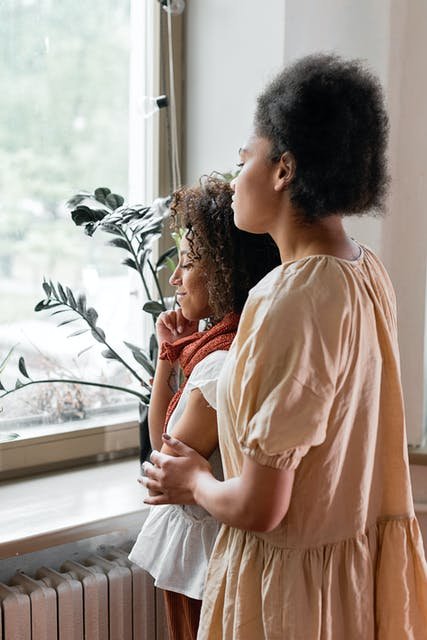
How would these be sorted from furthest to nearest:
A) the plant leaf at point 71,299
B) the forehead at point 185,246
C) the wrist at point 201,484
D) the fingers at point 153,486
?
the plant leaf at point 71,299
the forehead at point 185,246
the fingers at point 153,486
the wrist at point 201,484

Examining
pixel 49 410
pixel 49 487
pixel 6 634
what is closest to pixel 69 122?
pixel 49 410

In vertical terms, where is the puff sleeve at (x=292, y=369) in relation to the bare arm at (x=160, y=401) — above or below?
above

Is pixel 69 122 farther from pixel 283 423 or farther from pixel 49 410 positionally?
pixel 283 423

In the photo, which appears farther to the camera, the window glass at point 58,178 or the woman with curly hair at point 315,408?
the window glass at point 58,178

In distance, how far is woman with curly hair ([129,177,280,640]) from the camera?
1.36 meters

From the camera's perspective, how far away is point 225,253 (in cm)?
140

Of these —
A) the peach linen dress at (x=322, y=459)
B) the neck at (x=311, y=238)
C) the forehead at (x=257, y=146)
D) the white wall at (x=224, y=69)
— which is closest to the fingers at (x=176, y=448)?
the peach linen dress at (x=322, y=459)

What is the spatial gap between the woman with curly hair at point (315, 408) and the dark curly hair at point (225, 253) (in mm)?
215

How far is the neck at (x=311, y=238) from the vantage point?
112 cm

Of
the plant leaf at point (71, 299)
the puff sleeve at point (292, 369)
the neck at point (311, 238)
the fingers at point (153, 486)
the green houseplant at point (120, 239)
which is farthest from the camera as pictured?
the plant leaf at point (71, 299)

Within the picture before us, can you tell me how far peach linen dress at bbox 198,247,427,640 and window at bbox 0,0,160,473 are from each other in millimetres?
904

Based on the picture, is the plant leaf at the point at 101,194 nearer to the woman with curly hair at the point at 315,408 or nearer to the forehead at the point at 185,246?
the forehead at the point at 185,246

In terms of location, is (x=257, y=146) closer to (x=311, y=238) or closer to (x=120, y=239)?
(x=311, y=238)

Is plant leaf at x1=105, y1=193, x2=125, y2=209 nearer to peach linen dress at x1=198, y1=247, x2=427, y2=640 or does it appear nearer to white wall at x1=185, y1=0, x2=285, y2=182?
white wall at x1=185, y1=0, x2=285, y2=182
